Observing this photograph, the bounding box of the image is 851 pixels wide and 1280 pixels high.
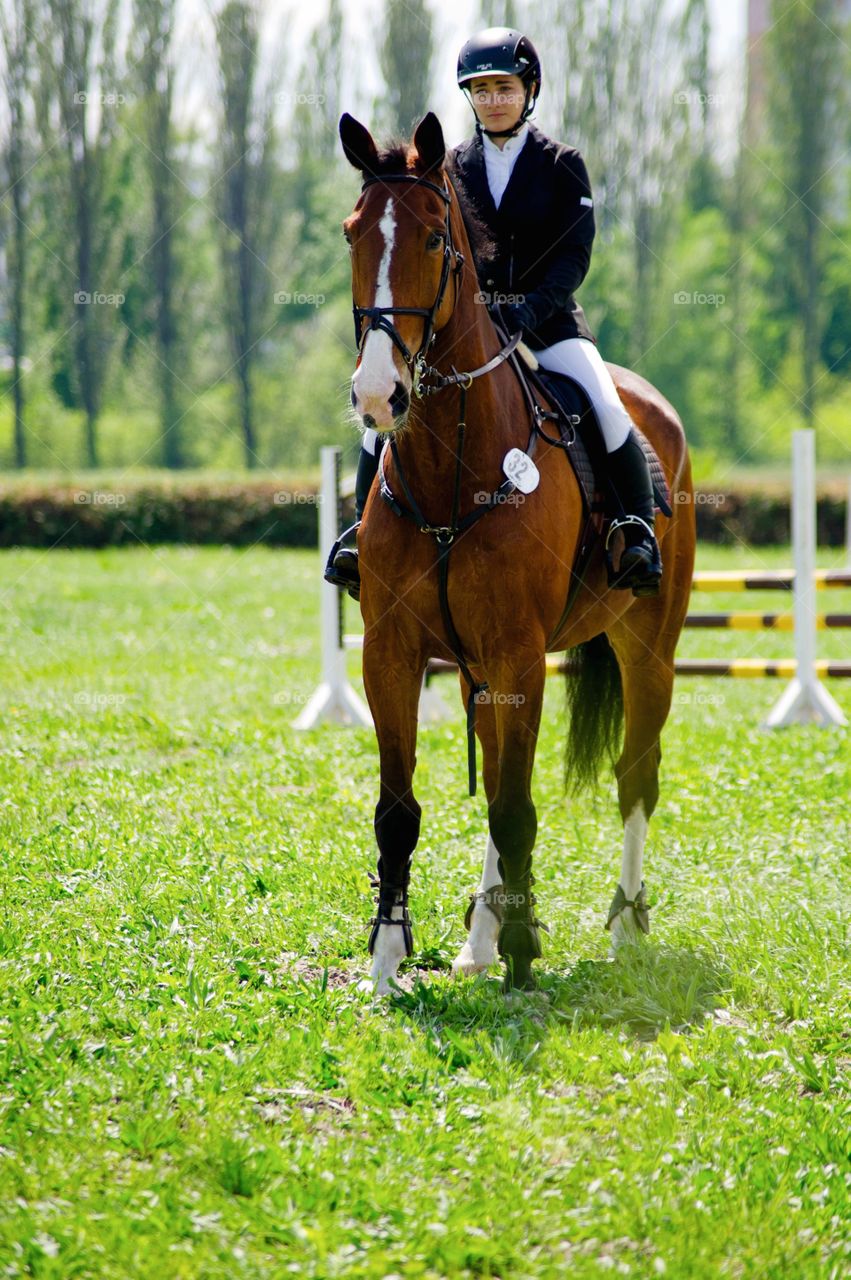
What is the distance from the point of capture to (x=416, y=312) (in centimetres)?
402

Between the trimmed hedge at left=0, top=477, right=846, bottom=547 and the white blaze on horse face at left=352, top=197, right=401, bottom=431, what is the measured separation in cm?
1936

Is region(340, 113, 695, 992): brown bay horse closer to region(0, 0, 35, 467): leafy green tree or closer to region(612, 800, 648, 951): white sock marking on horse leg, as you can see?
region(612, 800, 648, 951): white sock marking on horse leg

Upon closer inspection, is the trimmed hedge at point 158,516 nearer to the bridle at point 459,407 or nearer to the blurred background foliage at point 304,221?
the blurred background foliage at point 304,221

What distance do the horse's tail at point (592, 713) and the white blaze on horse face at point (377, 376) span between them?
2324mm

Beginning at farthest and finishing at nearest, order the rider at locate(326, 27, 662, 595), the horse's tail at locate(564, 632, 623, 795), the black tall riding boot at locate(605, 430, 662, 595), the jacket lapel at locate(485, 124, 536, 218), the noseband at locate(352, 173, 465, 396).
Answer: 1. the horse's tail at locate(564, 632, 623, 795)
2. the black tall riding boot at locate(605, 430, 662, 595)
3. the jacket lapel at locate(485, 124, 536, 218)
4. the rider at locate(326, 27, 662, 595)
5. the noseband at locate(352, 173, 465, 396)

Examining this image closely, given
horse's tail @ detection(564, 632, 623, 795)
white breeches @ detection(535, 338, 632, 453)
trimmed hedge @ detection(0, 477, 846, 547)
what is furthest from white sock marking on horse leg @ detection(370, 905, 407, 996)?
trimmed hedge @ detection(0, 477, 846, 547)

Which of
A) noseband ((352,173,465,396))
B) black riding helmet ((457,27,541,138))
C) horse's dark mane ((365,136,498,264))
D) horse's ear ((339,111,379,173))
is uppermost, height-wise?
black riding helmet ((457,27,541,138))

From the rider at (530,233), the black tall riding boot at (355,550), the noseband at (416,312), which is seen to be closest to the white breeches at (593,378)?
the rider at (530,233)

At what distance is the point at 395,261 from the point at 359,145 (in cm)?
42

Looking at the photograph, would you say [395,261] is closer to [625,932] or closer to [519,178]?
[519,178]

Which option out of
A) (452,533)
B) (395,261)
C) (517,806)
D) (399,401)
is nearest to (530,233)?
(395,261)

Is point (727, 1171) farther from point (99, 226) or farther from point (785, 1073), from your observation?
point (99, 226)

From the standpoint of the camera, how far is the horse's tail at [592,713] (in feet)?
19.2

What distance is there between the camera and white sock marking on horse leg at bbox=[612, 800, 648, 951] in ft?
17.0
